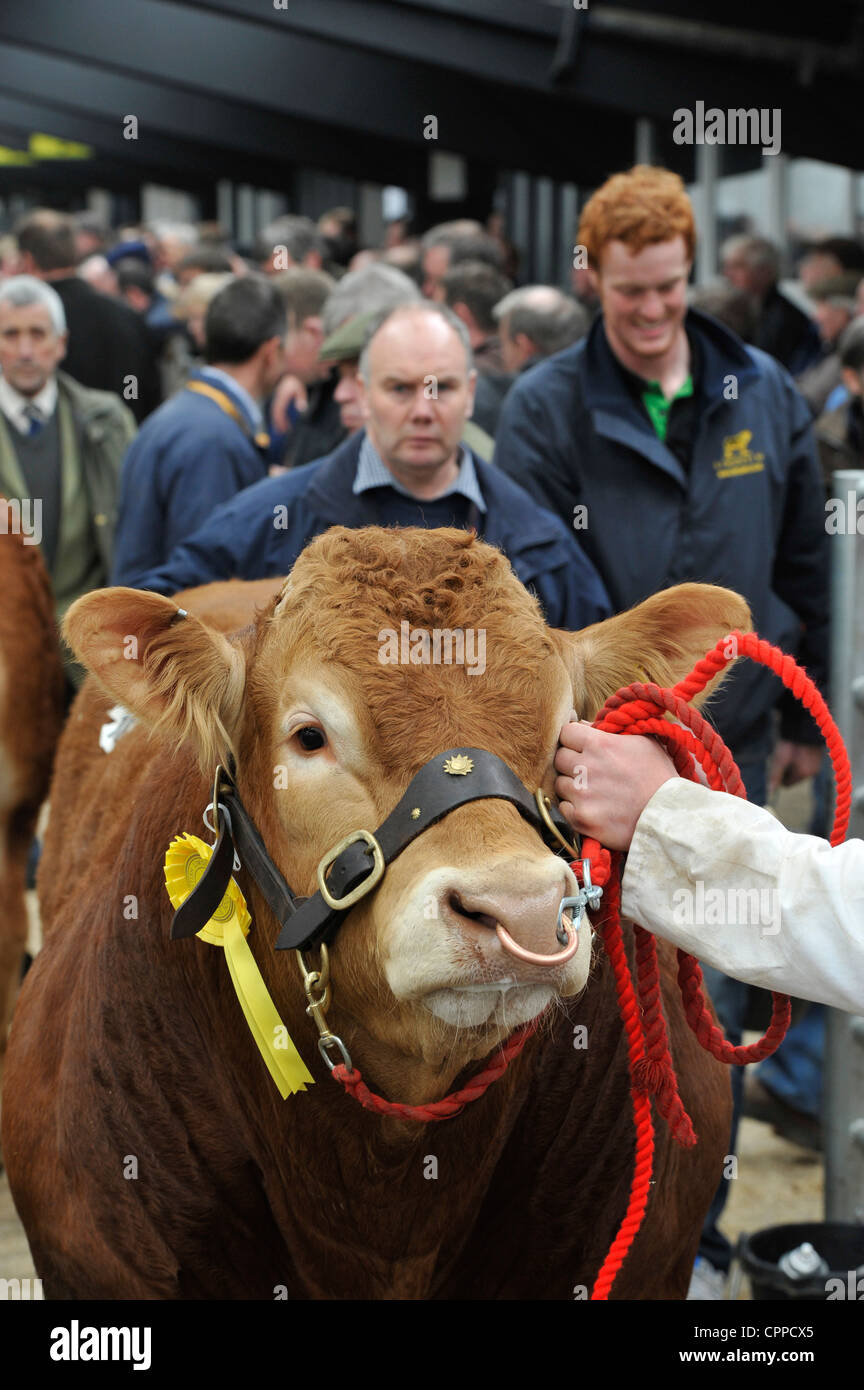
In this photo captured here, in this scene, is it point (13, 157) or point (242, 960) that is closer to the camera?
point (242, 960)

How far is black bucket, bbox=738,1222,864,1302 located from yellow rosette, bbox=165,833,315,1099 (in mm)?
1851

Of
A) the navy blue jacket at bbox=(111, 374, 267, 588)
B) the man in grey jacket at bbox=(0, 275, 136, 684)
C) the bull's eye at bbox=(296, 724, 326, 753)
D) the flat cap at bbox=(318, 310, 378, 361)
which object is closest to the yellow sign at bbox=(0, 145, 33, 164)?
the man in grey jacket at bbox=(0, 275, 136, 684)

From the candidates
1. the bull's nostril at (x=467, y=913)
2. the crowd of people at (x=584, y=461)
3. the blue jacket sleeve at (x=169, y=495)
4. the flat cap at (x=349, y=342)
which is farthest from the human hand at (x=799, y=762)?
the bull's nostril at (x=467, y=913)

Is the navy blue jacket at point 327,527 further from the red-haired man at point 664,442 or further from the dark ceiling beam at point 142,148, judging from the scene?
the dark ceiling beam at point 142,148

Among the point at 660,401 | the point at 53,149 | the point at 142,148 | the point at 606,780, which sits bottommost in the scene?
the point at 606,780

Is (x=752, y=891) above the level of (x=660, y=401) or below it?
below

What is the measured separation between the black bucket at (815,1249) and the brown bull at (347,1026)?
37.6 inches

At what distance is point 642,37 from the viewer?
13406mm

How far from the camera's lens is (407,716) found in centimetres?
230

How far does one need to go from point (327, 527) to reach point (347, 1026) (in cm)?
189

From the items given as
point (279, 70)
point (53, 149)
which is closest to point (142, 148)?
point (53, 149)

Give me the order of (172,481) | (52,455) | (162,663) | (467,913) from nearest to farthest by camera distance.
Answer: (467,913)
(162,663)
(172,481)
(52,455)

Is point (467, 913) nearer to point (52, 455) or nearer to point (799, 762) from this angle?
point (799, 762)

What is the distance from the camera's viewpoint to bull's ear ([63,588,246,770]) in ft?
8.16
